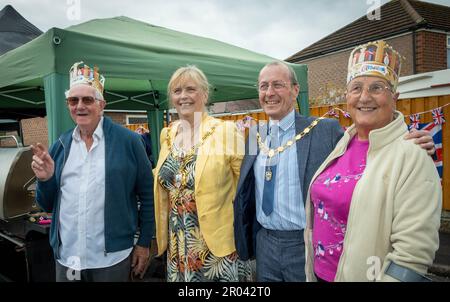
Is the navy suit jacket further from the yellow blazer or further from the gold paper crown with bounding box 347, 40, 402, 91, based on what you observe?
the gold paper crown with bounding box 347, 40, 402, 91

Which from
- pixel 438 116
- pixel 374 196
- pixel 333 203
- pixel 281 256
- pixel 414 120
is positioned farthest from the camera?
pixel 414 120

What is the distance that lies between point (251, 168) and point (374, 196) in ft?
2.49

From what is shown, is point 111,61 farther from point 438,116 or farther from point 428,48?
point 428,48

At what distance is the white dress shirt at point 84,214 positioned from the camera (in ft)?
5.98

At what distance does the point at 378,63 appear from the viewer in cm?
142

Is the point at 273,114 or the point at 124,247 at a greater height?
the point at 273,114

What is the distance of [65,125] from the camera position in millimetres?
2688

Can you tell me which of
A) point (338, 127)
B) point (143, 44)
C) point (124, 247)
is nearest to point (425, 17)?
point (143, 44)

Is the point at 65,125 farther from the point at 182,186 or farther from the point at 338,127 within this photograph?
the point at 338,127

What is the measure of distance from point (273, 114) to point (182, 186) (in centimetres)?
67

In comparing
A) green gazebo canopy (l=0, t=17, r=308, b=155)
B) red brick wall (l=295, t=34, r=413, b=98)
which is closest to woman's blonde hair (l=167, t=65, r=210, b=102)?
green gazebo canopy (l=0, t=17, r=308, b=155)

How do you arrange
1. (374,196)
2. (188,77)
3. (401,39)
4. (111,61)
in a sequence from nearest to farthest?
(374,196), (188,77), (111,61), (401,39)

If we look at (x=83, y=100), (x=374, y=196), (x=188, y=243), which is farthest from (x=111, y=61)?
(x=374, y=196)
